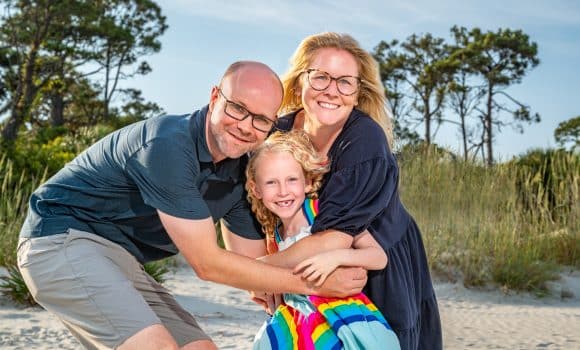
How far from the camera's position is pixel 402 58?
29422 mm

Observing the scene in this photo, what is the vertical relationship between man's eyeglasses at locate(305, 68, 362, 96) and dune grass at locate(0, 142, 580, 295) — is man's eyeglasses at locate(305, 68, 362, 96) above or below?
above

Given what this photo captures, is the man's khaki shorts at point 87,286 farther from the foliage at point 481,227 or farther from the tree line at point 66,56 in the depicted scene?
the tree line at point 66,56

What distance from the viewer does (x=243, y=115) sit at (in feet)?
9.51

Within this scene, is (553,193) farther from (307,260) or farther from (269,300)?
(307,260)

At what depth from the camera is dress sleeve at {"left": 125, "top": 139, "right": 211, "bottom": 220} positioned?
2.71 metres

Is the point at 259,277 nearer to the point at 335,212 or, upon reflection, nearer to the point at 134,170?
the point at 335,212

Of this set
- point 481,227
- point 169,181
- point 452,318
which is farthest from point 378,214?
point 481,227

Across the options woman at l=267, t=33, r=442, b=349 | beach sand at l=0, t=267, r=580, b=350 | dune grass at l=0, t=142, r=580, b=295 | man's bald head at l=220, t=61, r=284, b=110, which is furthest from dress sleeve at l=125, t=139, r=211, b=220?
dune grass at l=0, t=142, r=580, b=295

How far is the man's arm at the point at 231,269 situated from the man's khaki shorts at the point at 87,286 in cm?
27

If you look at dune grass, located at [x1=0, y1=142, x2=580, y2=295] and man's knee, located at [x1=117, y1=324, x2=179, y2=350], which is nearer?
man's knee, located at [x1=117, y1=324, x2=179, y2=350]

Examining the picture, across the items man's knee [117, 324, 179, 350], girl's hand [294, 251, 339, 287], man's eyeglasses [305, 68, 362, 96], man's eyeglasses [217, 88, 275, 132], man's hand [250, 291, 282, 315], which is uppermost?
man's eyeglasses [305, 68, 362, 96]

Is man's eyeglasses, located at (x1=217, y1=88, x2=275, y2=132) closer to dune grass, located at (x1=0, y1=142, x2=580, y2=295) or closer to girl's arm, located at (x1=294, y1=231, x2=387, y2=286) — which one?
girl's arm, located at (x1=294, y1=231, x2=387, y2=286)

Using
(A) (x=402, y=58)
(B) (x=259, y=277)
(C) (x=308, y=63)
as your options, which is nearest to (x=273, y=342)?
(B) (x=259, y=277)

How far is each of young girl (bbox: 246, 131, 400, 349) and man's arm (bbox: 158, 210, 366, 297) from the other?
0.20 feet
